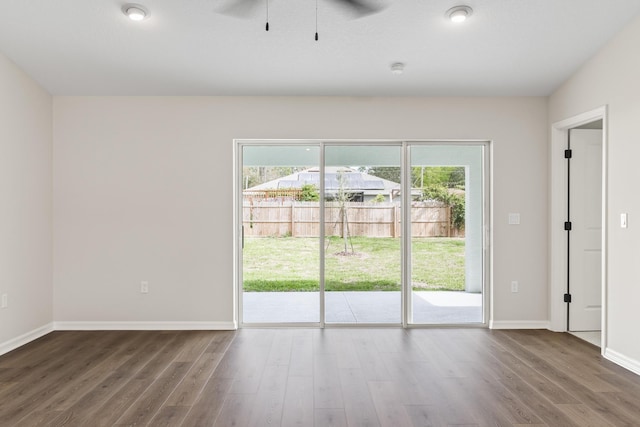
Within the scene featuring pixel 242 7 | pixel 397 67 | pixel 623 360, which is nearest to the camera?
pixel 242 7

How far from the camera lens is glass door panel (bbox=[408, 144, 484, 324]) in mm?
4402

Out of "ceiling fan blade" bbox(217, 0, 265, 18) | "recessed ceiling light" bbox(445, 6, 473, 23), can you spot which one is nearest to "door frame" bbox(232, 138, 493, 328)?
"recessed ceiling light" bbox(445, 6, 473, 23)

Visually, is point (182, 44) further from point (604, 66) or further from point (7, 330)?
point (604, 66)

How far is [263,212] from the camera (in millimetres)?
4441

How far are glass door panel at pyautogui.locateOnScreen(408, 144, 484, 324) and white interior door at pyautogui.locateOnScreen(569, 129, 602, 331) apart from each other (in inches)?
35.3

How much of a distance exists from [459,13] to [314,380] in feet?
9.45

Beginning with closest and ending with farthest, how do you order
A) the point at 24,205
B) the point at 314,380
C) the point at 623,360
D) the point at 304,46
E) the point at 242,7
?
the point at 242,7, the point at 314,380, the point at 623,360, the point at 304,46, the point at 24,205

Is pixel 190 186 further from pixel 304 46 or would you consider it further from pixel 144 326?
pixel 304 46

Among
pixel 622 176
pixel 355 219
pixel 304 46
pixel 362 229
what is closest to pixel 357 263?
pixel 362 229

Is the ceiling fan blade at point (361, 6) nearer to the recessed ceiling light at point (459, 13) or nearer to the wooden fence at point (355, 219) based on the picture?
the recessed ceiling light at point (459, 13)

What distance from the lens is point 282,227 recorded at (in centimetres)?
442

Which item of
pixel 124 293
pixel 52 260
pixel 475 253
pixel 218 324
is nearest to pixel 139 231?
pixel 124 293

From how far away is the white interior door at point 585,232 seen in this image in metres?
4.19

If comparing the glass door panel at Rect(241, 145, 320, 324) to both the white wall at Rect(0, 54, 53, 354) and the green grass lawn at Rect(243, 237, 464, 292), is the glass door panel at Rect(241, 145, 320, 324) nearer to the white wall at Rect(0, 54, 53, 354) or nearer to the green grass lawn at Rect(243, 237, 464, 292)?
the green grass lawn at Rect(243, 237, 464, 292)
